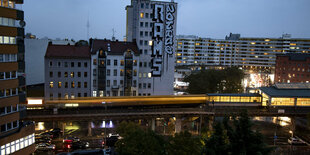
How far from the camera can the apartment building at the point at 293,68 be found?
98.9 metres

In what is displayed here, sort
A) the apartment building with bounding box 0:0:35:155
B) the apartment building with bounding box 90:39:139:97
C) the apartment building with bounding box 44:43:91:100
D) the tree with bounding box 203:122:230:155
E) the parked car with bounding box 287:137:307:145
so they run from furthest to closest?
the apartment building with bounding box 90:39:139:97, the apartment building with bounding box 44:43:91:100, the parked car with bounding box 287:137:307:145, the apartment building with bounding box 0:0:35:155, the tree with bounding box 203:122:230:155

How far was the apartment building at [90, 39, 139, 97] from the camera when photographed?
60938mm

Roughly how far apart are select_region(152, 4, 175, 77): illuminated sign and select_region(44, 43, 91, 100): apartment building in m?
17.7

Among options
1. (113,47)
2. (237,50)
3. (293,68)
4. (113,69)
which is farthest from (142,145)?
(237,50)

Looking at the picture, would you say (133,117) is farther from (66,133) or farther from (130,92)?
(130,92)

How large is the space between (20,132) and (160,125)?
31035 mm

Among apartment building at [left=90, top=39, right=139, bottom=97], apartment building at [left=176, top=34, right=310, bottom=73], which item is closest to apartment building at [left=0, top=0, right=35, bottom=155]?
apartment building at [left=90, top=39, right=139, bottom=97]

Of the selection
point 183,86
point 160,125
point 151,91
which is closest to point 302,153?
point 160,125

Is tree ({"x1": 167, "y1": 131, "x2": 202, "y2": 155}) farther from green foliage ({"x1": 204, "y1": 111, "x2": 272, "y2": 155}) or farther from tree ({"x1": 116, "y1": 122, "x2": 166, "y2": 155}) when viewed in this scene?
green foliage ({"x1": 204, "y1": 111, "x2": 272, "y2": 155})

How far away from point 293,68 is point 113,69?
79.9m

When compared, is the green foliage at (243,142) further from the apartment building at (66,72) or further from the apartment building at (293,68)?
the apartment building at (293,68)

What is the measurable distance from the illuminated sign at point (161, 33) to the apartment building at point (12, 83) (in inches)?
1517

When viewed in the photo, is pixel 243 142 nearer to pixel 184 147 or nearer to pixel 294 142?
pixel 184 147

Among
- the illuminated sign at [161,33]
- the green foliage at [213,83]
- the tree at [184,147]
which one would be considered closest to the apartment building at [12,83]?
the tree at [184,147]
